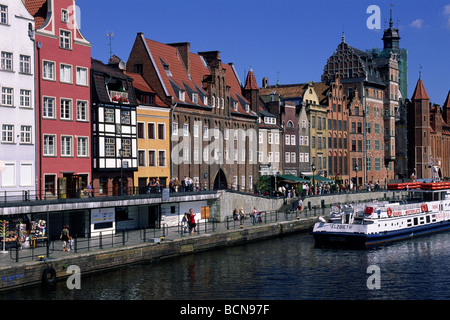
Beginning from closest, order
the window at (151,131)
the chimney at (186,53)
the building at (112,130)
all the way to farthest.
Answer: the building at (112,130) < the window at (151,131) < the chimney at (186,53)

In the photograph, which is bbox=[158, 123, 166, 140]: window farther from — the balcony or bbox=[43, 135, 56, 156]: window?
bbox=[43, 135, 56, 156]: window

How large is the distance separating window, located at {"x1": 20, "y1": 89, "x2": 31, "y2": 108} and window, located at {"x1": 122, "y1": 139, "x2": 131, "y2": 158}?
11037 millimetres

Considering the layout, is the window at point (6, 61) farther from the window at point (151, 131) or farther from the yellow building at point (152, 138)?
the window at point (151, 131)

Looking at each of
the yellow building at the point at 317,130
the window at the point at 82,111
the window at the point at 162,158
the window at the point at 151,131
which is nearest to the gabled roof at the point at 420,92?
the yellow building at the point at 317,130

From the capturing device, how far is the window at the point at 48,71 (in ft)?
166

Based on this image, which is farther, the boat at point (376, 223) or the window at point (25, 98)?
the boat at point (376, 223)

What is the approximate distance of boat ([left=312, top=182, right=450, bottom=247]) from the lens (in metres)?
55.7

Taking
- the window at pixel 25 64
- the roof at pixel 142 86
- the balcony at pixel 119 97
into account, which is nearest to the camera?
the window at pixel 25 64

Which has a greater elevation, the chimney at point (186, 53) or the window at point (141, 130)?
the chimney at point (186, 53)

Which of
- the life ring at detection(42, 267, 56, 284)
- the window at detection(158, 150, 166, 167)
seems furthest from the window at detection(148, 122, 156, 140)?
the life ring at detection(42, 267, 56, 284)

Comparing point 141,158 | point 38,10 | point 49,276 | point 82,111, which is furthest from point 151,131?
point 49,276

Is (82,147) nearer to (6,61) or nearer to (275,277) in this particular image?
(6,61)

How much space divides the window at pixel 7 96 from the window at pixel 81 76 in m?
6.83

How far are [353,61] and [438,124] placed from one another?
1607 inches
